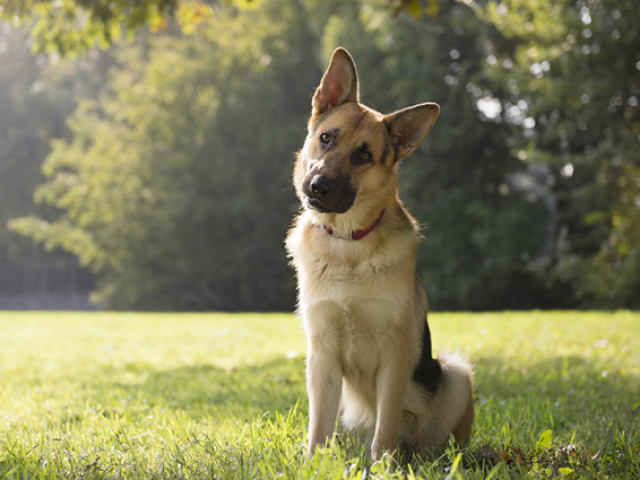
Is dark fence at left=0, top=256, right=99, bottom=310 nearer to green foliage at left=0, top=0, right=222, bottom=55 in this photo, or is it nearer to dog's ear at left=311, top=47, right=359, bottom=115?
green foliage at left=0, top=0, right=222, bottom=55

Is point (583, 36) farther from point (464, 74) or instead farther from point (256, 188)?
point (256, 188)

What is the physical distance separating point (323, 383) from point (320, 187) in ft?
3.56

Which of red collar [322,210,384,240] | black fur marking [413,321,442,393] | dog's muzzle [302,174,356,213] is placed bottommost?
black fur marking [413,321,442,393]

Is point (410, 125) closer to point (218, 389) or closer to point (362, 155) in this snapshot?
point (362, 155)

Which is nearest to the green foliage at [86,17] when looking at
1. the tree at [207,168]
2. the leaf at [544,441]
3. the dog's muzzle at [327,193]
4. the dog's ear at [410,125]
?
the dog's ear at [410,125]

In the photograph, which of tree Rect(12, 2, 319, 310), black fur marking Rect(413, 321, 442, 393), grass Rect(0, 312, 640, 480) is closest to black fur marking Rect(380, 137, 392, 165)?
black fur marking Rect(413, 321, 442, 393)

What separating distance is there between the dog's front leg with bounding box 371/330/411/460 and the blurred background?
36.1 ft

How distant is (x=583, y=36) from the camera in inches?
528

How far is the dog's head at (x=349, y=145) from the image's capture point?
3395 mm

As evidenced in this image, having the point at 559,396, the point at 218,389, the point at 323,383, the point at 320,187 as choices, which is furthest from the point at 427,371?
Answer: the point at 218,389

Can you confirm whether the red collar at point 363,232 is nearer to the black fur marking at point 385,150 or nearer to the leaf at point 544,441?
the black fur marking at point 385,150

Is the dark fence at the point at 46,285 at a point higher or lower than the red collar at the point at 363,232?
lower

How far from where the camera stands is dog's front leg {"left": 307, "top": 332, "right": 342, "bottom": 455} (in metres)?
3.36

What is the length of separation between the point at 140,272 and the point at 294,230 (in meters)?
25.0
